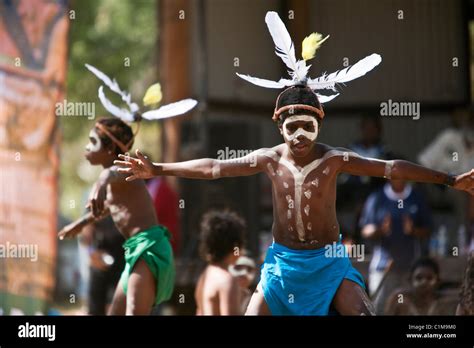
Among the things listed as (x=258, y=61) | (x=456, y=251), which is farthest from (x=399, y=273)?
(x=258, y=61)

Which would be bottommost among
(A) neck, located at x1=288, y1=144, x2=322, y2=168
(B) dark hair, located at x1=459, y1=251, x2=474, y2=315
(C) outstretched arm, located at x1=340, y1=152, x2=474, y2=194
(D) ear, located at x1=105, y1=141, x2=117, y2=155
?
(B) dark hair, located at x1=459, y1=251, x2=474, y2=315

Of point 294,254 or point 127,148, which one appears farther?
point 127,148

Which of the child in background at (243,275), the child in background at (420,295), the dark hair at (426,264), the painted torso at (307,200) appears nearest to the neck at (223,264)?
the child in background at (243,275)

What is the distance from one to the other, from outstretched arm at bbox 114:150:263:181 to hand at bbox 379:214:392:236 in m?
2.62

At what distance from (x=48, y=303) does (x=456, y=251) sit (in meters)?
3.40

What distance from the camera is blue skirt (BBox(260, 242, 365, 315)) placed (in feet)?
18.2

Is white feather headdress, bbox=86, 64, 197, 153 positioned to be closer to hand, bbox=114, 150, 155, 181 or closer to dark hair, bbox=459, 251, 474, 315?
hand, bbox=114, 150, 155, 181

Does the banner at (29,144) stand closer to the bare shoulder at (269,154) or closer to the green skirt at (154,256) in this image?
the green skirt at (154,256)

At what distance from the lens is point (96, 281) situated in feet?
27.0

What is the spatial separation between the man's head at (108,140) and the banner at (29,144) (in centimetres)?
186

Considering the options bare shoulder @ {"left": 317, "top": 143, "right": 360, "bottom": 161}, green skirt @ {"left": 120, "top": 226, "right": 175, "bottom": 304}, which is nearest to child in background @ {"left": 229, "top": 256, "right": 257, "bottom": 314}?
green skirt @ {"left": 120, "top": 226, "right": 175, "bottom": 304}

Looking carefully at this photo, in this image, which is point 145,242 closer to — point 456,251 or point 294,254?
point 294,254

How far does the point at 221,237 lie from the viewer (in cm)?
656

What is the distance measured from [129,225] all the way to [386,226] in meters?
2.46
